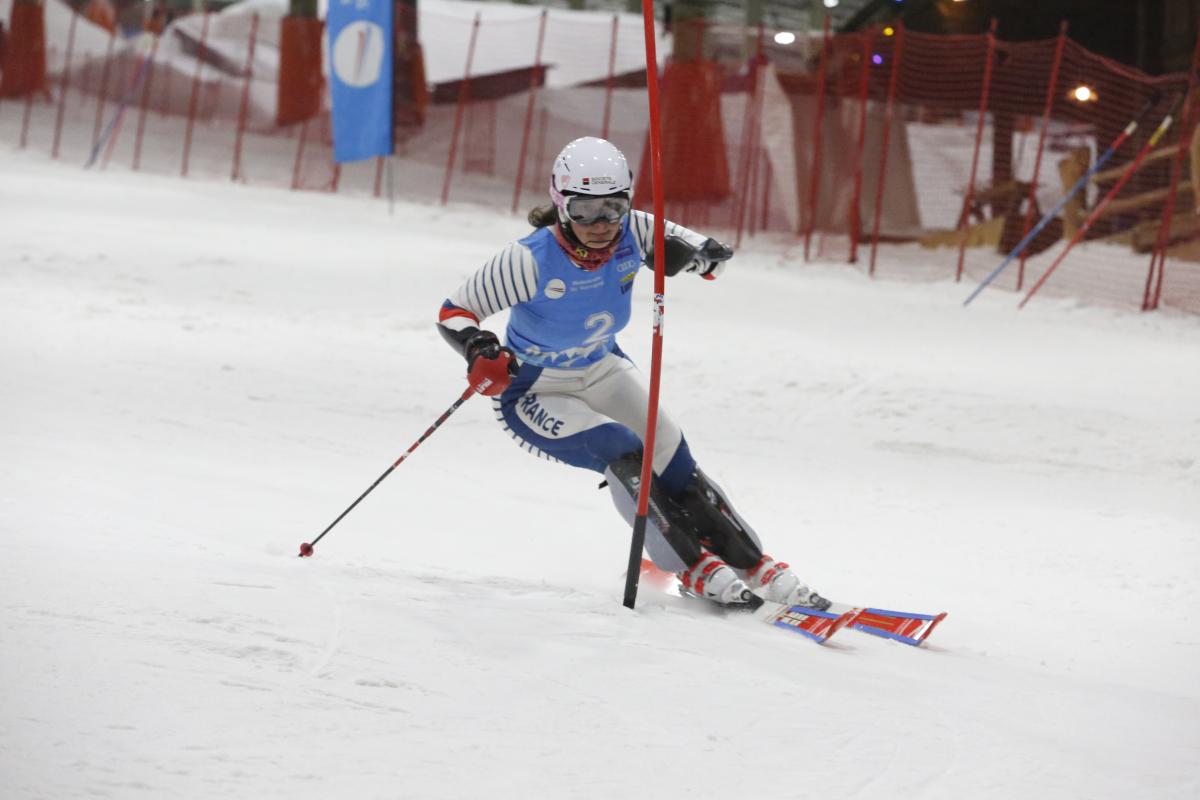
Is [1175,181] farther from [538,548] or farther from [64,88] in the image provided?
[64,88]

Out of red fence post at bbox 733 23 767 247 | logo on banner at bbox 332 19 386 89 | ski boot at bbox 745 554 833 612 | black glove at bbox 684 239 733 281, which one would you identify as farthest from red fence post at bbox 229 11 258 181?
ski boot at bbox 745 554 833 612

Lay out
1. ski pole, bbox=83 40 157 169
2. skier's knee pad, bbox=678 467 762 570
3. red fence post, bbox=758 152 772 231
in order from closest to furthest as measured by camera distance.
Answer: skier's knee pad, bbox=678 467 762 570 → red fence post, bbox=758 152 772 231 → ski pole, bbox=83 40 157 169

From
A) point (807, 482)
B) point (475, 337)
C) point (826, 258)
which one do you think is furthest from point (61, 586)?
point (826, 258)

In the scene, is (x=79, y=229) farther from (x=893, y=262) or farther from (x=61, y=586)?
(x=61, y=586)

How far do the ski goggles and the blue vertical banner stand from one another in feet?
36.0

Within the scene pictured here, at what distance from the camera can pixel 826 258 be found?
15000 millimetres

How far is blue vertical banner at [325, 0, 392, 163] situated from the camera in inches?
583

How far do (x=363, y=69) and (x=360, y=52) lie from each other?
213 millimetres

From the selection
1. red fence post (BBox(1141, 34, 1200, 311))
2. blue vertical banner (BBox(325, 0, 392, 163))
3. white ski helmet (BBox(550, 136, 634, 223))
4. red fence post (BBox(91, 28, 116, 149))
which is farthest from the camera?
red fence post (BBox(91, 28, 116, 149))

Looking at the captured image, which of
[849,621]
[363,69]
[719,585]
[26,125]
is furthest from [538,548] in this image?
[26,125]

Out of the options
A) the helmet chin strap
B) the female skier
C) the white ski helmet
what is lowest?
the female skier

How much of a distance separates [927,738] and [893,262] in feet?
40.7

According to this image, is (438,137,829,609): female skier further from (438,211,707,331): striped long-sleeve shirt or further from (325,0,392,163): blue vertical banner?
(325,0,392,163): blue vertical banner

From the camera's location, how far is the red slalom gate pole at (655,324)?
4031mm
